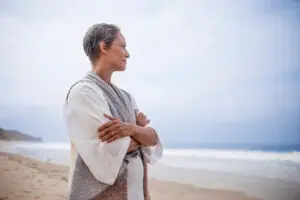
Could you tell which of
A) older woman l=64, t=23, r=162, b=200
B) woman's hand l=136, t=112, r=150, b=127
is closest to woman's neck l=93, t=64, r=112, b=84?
older woman l=64, t=23, r=162, b=200

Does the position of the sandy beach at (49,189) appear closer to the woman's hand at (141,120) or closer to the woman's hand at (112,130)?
the woman's hand at (141,120)

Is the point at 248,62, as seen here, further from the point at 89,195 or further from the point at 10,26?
the point at 89,195

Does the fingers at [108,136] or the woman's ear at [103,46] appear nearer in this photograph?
the fingers at [108,136]

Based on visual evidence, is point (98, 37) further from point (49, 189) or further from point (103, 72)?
point (49, 189)

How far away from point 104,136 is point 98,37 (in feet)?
1.02

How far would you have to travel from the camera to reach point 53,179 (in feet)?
8.87

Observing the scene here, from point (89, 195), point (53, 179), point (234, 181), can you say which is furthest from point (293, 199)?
point (89, 195)

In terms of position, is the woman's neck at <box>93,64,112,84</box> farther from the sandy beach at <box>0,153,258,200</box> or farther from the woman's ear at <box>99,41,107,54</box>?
the sandy beach at <box>0,153,258,200</box>

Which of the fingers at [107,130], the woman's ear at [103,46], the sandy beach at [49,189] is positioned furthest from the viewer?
the sandy beach at [49,189]

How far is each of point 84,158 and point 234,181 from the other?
272 cm

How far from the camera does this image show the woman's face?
0.86 m

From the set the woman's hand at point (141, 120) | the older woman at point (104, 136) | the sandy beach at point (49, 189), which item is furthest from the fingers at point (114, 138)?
the sandy beach at point (49, 189)

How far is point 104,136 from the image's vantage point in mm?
703

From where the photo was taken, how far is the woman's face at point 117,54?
0.86 metres
